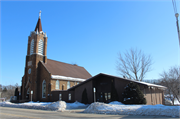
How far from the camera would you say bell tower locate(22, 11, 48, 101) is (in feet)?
112

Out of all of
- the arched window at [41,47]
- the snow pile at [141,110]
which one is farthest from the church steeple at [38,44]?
the snow pile at [141,110]

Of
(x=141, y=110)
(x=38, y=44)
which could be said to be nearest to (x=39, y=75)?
(x=38, y=44)

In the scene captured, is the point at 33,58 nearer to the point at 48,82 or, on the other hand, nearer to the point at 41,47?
the point at 41,47

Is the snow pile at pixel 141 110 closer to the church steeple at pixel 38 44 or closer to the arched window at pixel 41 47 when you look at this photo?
the church steeple at pixel 38 44

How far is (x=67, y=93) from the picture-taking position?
28750 mm

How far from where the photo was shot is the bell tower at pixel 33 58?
1347 inches

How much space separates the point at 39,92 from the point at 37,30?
15.4 m

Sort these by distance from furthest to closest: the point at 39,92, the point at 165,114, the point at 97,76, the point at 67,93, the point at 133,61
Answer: the point at 133,61 → the point at 39,92 → the point at 67,93 → the point at 97,76 → the point at 165,114

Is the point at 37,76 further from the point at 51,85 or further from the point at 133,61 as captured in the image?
the point at 133,61

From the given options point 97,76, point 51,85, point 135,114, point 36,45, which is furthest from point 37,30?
point 135,114

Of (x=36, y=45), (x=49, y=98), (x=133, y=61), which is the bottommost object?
(x=49, y=98)

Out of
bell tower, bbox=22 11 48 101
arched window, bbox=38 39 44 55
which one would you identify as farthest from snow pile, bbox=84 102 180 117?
arched window, bbox=38 39 44 55

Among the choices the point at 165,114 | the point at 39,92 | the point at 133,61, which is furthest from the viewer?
the point at 133,61

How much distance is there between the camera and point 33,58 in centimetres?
3509
